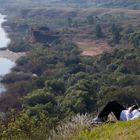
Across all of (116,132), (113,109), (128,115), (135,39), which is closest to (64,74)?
(135,39)

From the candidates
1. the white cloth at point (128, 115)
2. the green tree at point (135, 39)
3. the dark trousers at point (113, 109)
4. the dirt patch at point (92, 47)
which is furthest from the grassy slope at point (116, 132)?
the green tree at point (135, 39)

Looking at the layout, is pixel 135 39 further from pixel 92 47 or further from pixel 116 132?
pixel 116 132

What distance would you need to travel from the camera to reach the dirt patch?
88.4 meters

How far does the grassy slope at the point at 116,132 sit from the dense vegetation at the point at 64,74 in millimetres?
5574

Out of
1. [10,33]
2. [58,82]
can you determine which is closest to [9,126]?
[58,82]

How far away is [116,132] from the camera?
1021 cm

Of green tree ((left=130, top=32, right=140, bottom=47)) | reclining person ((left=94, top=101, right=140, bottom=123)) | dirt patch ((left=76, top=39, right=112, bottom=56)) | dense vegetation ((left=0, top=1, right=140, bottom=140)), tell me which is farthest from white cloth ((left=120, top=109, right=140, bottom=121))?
green tree ((left=130, top=32, right=140, bottom=47))

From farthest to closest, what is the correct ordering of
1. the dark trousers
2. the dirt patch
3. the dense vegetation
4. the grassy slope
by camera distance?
the dirt patch
the dense vegetation
the dark trousers
the grassy slope

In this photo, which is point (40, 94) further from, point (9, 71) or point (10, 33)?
point (10, 33)

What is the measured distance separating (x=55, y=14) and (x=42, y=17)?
5292 mm

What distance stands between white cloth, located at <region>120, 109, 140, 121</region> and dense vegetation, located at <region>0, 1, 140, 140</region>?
5.61m

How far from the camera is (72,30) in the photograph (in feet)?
376

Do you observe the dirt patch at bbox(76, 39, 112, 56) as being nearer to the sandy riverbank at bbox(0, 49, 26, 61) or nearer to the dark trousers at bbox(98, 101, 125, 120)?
the sandy riverbank at bbox(0, 49, 26, 61)

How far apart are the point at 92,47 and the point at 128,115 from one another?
8426 cm
